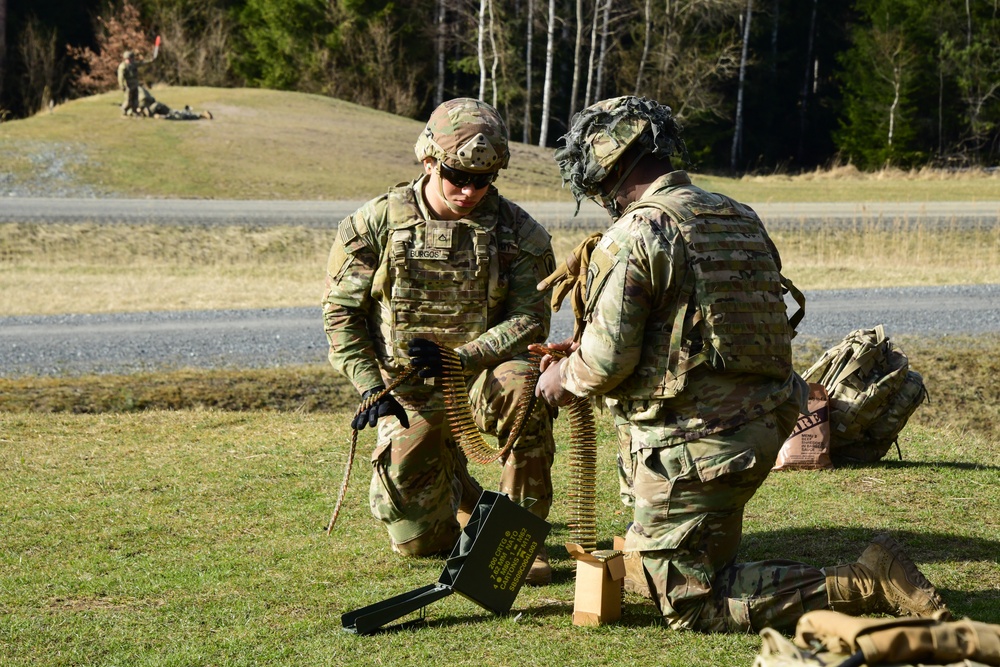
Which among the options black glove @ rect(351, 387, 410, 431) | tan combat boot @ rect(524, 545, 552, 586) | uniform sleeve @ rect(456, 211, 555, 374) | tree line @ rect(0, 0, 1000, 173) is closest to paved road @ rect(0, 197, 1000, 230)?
uniform sleeve @ rect(456, 211, 555, 374)

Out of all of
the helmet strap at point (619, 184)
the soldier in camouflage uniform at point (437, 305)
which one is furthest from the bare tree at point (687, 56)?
the helmet strap at point (619, 184)

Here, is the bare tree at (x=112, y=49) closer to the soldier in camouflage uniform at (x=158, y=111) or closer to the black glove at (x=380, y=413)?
the soldier in camouflage uniform at (x=158, y=111)

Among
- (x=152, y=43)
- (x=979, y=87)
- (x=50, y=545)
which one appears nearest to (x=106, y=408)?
(x=50, y=545)

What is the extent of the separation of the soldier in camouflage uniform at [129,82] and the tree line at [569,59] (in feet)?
38.7

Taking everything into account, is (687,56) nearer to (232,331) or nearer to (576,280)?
(232,331)

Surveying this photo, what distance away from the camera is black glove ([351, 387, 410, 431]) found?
5.36 metres

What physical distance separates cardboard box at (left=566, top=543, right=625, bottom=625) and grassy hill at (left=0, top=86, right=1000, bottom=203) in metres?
21.1

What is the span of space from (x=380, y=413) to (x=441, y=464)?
0.57m

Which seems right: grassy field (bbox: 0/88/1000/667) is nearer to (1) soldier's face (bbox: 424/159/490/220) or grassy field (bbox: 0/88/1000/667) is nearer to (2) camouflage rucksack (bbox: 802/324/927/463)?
(2) camouflage rucksack (bbox: 802/324/927/463)

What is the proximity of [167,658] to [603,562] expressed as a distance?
1.70 metres

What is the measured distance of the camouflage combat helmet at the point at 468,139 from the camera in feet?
18.0

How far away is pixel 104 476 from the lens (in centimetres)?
717

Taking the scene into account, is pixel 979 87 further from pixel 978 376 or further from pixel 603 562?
pixel 603 562

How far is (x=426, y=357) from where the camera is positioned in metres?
5.34
